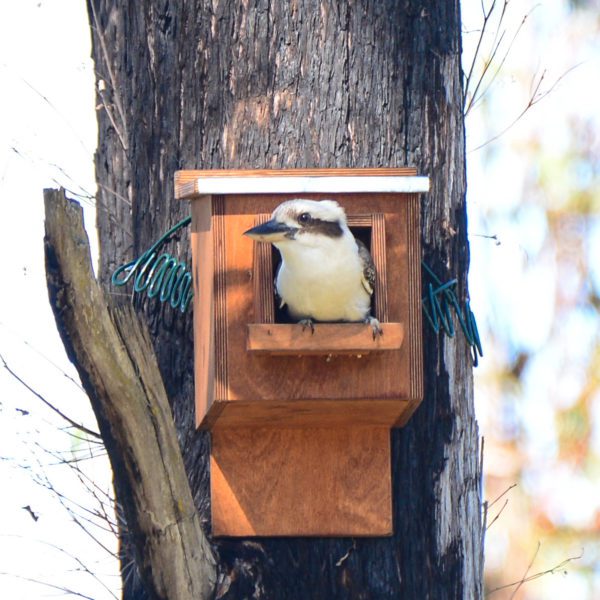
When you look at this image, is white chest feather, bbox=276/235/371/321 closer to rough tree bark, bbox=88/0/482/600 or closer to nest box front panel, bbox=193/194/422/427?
nest box front panel, bbox=193/194/422/427

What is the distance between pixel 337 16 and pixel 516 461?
5.26 m

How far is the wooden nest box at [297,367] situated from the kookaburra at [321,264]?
6 cm

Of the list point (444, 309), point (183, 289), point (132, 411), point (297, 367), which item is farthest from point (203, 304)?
point (444, 309)

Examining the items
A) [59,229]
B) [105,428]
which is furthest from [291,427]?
[59,229]

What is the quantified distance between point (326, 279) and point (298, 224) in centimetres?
20

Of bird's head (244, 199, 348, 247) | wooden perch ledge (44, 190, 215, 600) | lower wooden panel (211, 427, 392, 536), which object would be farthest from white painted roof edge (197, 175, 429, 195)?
lower wooden panel (211, 427, 392, 536)

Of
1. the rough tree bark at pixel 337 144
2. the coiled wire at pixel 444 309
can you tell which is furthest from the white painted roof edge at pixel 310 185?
the coiled wire at pixel 444 309

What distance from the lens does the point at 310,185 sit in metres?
4.64

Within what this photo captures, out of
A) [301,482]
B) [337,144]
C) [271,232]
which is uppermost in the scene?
[337,144]

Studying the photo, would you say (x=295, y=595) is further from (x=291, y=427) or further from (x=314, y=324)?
(x=314, y=324)

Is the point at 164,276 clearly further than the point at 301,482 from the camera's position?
Yes

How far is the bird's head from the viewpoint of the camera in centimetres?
448

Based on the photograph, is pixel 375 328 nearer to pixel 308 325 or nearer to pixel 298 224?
pixel 308 325

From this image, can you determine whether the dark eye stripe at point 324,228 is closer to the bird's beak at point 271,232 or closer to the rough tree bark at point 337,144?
the bird's beak at point 271,232
